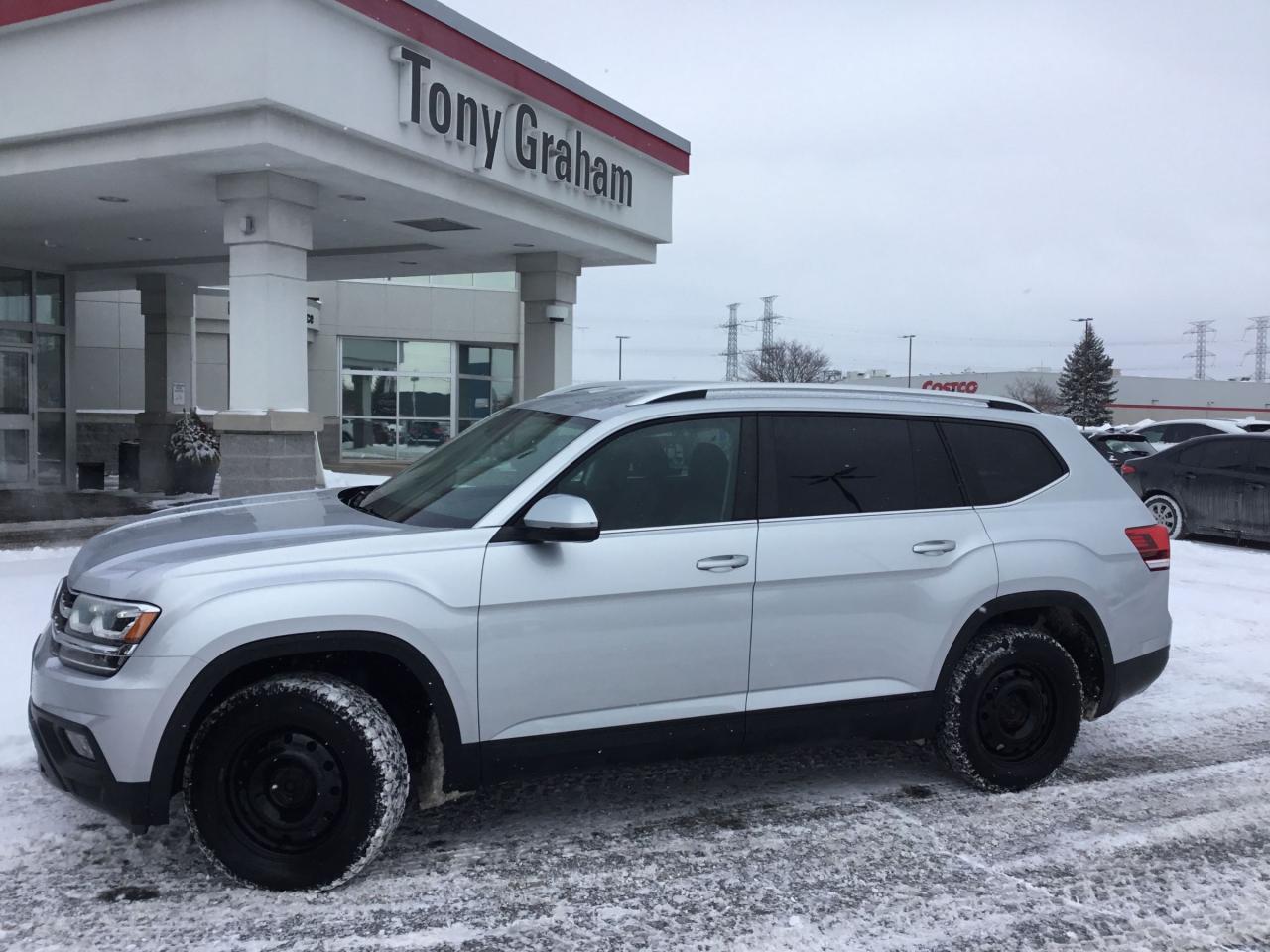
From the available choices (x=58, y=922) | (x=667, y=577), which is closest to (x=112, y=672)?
(x=58, y=922)

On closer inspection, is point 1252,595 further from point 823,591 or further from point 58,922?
point 58,922

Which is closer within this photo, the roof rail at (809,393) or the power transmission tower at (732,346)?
the roof rail at (809,393)

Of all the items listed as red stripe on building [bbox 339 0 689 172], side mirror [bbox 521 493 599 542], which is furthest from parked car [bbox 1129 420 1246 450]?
side mirror [bbox 521 493 599 542]

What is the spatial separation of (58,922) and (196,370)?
23.5 metres

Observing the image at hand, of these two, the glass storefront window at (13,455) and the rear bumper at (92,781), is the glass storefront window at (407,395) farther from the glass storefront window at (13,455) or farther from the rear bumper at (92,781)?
the rear bumper at (92,781)

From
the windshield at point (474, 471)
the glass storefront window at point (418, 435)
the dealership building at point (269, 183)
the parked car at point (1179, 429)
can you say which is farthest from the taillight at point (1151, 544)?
the glass storefront window at point (418, 435)

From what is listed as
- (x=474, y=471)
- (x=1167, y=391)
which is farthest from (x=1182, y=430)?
(x=1167, y=391)

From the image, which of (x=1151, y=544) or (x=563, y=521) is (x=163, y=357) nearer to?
(x=563, y=521)

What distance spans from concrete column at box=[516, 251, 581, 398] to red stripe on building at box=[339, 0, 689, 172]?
6.92 feet

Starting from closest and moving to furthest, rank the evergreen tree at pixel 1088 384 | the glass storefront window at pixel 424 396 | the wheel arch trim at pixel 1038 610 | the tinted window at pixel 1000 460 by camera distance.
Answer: the wheel arch trim at pixel 1038 610 → the tinted window at pixel 1000 460 → the glass storefront window at pixel 424 396 → the evergreen tree at pixel 1088 384

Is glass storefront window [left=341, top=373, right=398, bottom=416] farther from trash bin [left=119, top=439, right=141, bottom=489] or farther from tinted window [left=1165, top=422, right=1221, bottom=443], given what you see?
tinted window [left=1165, top=422, right=1221, bottom=443]

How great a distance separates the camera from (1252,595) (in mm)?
9758

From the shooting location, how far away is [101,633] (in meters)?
3.49

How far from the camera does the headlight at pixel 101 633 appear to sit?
344 cm
